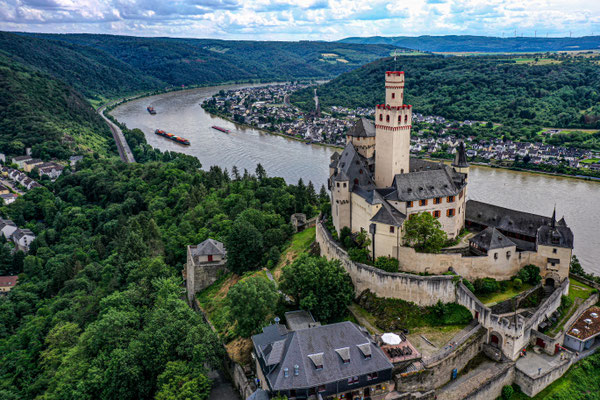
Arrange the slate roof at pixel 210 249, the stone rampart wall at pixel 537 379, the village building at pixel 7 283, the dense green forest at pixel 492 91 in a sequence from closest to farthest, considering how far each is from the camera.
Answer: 1. the stone rampart wall at pixel 537 379
2. the slate roof at pixel 210 249
3. the village building at pixel 7 283
4. the dense green forest at pixel 492 91

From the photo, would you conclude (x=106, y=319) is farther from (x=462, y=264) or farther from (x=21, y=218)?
(x=21, y=218)

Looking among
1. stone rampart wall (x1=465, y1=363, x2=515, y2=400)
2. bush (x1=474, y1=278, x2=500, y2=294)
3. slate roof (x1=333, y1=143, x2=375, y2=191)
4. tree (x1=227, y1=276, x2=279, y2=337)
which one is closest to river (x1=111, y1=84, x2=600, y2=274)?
bush (x1=474, y1=278, x2=500, y2=294)

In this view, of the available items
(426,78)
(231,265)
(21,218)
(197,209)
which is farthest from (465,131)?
(21,218)

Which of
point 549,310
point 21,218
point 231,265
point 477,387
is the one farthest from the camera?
point 21,218

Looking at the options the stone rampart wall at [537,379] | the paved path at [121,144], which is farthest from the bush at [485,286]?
the paved path at [121,144]

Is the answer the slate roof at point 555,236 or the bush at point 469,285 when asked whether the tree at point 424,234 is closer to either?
the bush at point 469,285

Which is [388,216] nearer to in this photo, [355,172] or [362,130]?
[355,172]

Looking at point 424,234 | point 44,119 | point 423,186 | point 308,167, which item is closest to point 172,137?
point 44,119
